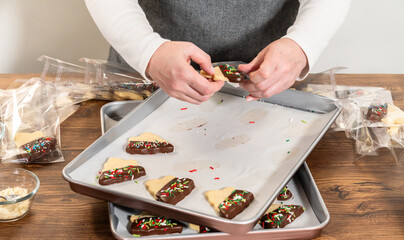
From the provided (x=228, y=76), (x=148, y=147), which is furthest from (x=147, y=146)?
(x=228, y=76)

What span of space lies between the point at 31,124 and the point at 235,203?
0.68 meters

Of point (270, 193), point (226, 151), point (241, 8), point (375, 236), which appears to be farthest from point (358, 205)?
point (241, 8)

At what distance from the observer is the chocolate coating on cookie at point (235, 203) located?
3.30 feet

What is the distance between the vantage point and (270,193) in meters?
1.10

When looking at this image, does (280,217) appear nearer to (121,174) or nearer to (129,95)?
(121,174)

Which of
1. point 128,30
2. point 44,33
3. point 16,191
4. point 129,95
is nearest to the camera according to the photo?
point 16,191

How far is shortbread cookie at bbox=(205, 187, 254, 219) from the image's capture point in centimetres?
101

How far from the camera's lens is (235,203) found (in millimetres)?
1023

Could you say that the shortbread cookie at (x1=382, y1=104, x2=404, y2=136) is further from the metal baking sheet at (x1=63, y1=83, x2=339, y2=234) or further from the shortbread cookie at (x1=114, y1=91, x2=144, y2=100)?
the shortbread cookie at (x1=114, y1=91, x2=144, y2=100)

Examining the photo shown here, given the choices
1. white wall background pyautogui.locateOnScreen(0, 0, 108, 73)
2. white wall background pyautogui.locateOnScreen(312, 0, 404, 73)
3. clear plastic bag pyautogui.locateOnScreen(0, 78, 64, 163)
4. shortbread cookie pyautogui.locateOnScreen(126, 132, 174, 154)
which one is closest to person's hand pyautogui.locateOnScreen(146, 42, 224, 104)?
shortbread cookie pyautogui.locateOnScreen(126, 132, 174, 154)

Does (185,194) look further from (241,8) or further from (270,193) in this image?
(241,8)

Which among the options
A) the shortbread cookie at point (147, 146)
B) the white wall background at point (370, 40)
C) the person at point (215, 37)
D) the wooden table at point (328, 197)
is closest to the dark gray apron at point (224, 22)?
the person at point (215, 37)

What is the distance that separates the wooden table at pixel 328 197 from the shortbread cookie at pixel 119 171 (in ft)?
0.25

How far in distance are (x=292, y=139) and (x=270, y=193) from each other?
0.26 meters
